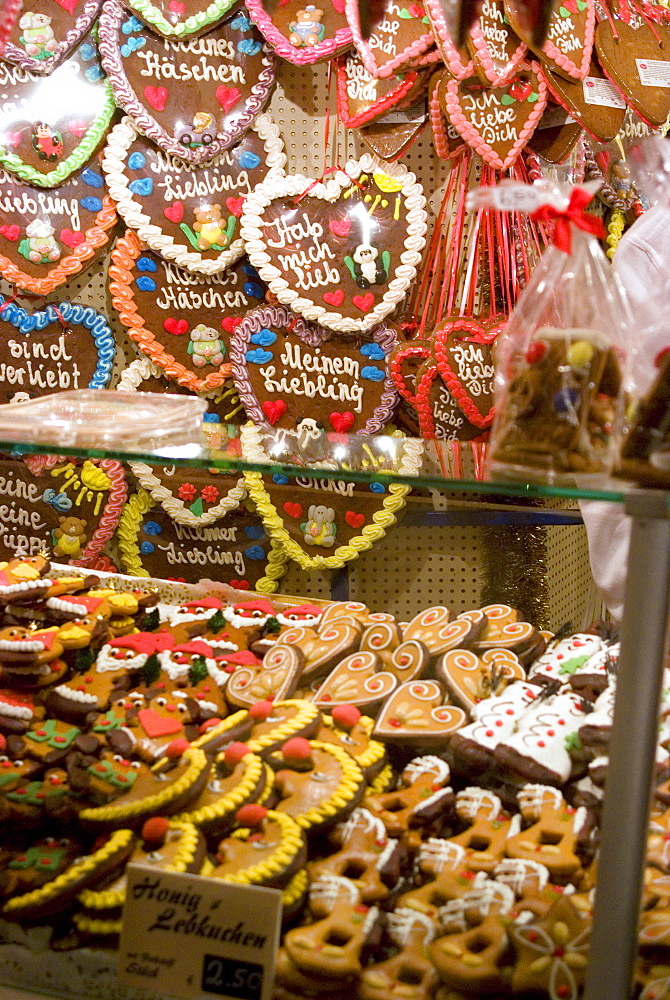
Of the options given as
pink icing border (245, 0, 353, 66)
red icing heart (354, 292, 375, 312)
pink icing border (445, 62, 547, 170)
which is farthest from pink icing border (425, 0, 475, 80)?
red icing heart (354, 292, 375, 312)

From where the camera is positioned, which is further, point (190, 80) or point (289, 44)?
point (190, 80)

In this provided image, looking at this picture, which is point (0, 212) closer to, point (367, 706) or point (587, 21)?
point (587, 21)

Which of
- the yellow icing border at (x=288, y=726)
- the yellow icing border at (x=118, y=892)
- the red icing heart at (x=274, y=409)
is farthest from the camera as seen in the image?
the red icing heart at (x=274, y=409)

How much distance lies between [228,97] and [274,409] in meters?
0.85

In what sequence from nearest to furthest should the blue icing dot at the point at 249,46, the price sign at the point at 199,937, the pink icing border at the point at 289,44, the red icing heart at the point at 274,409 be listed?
the price sign at the point at 199,937 < the pink icing border at the point at 289,44 < the blue icing dot at the point at 249,46 < the red icing heart at the point at 274,409

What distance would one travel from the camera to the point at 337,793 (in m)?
1.21

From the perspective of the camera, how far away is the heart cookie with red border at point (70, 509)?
8.62 feet

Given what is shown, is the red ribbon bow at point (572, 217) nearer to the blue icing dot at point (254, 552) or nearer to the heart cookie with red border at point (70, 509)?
the blue icing dot at point (254, 552)

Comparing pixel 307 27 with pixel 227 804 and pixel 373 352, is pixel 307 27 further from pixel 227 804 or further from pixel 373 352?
pixel 227 804

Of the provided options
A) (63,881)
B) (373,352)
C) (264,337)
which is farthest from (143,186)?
(63,881)

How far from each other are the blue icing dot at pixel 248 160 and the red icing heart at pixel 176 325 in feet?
1.52

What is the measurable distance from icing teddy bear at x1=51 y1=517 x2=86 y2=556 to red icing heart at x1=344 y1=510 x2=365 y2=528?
808mm

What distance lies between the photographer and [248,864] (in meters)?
1.09

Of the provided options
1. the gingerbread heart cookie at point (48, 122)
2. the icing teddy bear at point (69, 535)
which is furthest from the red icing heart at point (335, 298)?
the icing teddy bear at point (69, 535)
